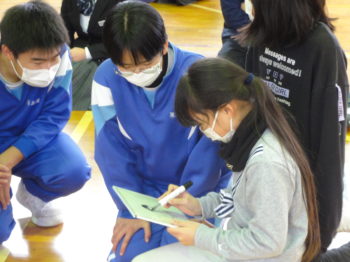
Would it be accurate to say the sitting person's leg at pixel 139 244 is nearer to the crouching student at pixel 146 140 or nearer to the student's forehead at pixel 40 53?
the crouching student at pixel 146 140

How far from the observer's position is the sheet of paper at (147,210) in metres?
1.52

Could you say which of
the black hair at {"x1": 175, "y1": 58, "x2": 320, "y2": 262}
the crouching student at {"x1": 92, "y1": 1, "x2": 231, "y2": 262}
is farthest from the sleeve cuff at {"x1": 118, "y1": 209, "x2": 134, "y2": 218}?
the black hair at {"x1": 175, "y1": 58, "x2": 320, "y2": 262}

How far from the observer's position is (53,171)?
2277mm

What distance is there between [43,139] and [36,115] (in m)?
0.12

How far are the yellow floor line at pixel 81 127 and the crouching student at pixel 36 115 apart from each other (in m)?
0.63

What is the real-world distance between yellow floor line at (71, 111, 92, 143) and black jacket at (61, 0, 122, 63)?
340 millimetres

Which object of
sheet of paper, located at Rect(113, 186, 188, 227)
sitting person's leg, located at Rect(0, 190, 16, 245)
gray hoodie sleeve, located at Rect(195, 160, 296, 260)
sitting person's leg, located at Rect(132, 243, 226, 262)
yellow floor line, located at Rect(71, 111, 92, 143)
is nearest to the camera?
gray hoodie sleeve, located at Rect(195, 160, 296, 260)

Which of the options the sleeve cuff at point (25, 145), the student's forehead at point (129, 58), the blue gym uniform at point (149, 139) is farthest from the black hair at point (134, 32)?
the sleeve cuff at point (25, 145)

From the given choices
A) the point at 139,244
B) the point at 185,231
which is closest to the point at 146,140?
the point at 139,244

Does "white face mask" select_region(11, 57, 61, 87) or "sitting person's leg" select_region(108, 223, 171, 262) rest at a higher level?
"white face mask" select_region(11, 57, 61, 87)

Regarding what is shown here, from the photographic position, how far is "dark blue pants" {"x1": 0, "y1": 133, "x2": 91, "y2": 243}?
228 centimetres

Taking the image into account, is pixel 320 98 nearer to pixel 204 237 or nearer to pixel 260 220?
pixel 260 220

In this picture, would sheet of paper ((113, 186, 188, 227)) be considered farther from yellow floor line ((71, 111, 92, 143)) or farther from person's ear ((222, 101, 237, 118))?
yellow floor line ((71, 111, 92, 143))

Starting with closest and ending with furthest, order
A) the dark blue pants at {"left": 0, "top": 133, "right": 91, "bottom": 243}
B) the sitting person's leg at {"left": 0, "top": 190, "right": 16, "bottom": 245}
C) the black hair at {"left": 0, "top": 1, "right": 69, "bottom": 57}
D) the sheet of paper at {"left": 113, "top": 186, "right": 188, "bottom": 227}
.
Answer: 1. the sheet of paper at {"left": 113, "top": 186, "right": 188, "bottom": 227}
2. the black hair at {"left": 0, "top": 1, "right": 69, "bottom": 57}
3. the sitting person's leg at {"left": 0, "top": 190, "right": 16, "bottom": 245}
4. the dark blue pants at {"left": 0, "top": 133, "right": 91, "bottom": 243}
